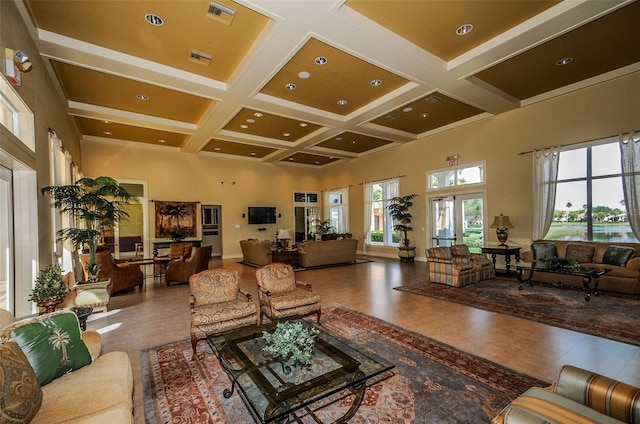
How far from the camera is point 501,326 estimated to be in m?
3.79

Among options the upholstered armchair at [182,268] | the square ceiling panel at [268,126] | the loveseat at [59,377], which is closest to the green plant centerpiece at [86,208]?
the upholstered armchair at [182,268]

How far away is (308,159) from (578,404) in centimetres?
1163

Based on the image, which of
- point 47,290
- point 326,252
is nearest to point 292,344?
point 47,290

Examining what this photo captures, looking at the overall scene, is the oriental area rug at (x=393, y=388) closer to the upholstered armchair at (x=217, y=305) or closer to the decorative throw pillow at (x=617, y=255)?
the upholstered armchair at (x=217, y=305)

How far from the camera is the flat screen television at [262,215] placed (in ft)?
39.4

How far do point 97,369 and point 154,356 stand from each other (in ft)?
3.81

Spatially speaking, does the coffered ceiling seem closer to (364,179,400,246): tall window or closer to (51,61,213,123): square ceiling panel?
(51,61,213,123): square ceiling panel

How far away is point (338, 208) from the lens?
13.4 metres

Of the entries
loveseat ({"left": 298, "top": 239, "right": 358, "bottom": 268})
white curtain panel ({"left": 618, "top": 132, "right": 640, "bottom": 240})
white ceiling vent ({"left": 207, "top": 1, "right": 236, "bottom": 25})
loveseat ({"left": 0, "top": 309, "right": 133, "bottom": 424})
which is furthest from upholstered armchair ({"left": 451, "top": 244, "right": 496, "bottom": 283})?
loveseat ({"left": 0, "top": 309, "right": 133, "bottom": 424})

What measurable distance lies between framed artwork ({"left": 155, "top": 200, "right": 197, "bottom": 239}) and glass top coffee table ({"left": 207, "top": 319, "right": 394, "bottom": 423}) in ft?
29.6

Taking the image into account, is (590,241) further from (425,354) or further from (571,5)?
(425,354)

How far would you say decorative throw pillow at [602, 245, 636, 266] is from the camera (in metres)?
5.32

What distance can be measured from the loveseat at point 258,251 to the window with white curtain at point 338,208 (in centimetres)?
480

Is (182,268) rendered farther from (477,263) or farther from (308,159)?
(308,159)
